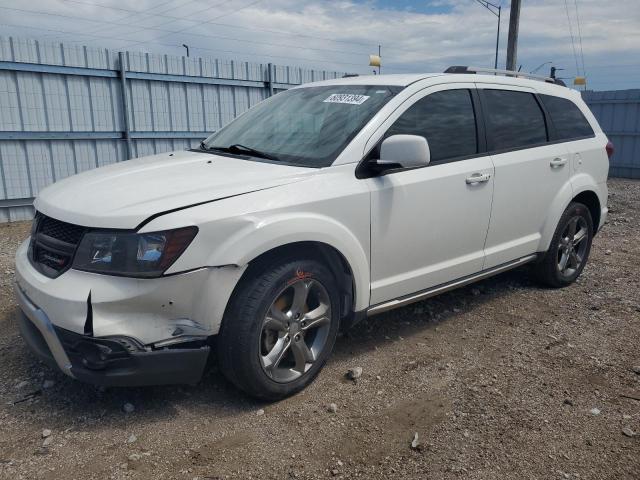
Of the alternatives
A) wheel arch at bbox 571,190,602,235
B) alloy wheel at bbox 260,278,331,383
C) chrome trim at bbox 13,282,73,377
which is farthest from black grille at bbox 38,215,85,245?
wheel arch at bbox 571,190,602,235

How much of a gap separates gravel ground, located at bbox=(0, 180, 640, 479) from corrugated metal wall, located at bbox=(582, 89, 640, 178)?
11746 millimetres

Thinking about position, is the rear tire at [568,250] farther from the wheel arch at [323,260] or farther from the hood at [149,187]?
the hood at [149,187]

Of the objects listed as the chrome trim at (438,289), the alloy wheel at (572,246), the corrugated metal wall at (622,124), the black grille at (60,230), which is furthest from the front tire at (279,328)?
the corrugated metal wall at (622,124)

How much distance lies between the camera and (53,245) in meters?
2.96

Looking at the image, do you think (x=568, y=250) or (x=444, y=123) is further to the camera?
(x=568, y=250)

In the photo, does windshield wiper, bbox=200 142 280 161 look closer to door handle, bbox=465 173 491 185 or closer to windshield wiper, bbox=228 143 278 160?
windshield wiper, bbox=228 143 278 160

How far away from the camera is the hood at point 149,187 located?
9.18 ft

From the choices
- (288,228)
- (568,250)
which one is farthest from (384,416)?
(568,250)

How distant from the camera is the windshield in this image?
3.50 meters

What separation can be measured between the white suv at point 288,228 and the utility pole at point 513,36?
32.2 ft

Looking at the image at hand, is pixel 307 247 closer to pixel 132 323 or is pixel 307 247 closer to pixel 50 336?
pixel 132 323

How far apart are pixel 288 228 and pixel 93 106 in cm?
684

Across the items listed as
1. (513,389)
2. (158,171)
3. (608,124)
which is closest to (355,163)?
(158,171)

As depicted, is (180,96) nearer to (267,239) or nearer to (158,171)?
(158,171)
